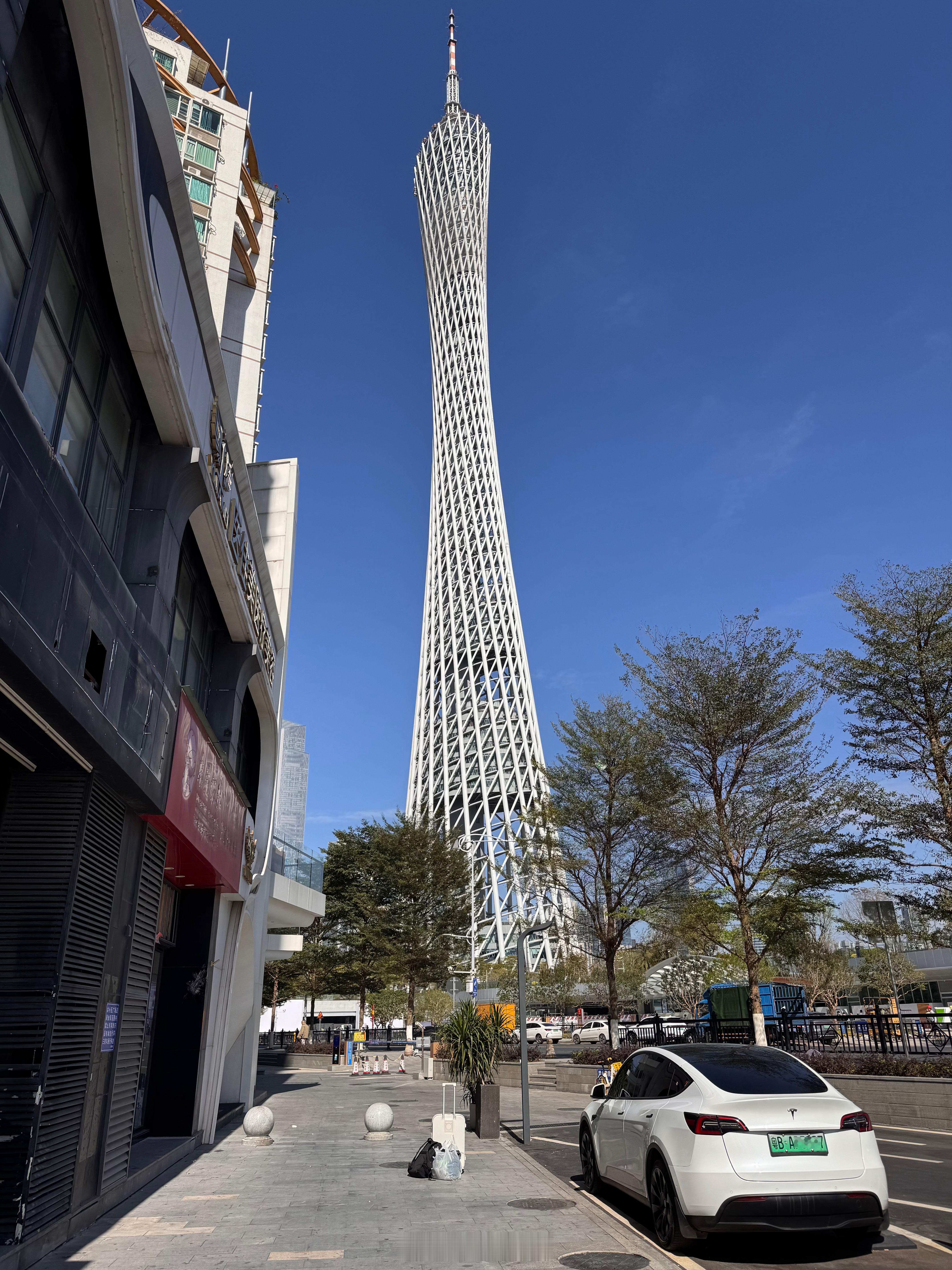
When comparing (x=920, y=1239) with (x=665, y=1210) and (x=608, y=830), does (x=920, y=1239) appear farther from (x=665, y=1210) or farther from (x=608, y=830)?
(x=608, y=830)

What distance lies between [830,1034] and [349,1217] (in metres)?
17.2

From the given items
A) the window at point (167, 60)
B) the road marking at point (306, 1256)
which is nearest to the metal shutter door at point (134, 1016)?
the road marking at point (306, 1256)

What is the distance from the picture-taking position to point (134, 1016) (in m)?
9.19

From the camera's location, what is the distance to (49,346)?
7000 mm

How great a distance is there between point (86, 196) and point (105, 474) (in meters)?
2.44

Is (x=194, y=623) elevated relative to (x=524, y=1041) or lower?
elevated

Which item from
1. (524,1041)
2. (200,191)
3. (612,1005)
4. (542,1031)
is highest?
(200,191)

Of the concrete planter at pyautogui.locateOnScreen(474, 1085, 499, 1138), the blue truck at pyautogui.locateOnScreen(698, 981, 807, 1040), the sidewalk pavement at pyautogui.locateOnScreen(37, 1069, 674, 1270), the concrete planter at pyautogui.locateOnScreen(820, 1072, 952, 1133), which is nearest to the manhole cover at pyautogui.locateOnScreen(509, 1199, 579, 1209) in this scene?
the sidewalk pavement at pyautogui.locateOnScreen(37, 1069, 674, 1270)

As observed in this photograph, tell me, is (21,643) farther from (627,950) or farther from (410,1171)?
(627,950)

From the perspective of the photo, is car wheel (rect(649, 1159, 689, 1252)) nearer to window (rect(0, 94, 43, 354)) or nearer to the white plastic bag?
the white plastic bag

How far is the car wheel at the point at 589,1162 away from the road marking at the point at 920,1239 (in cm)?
267

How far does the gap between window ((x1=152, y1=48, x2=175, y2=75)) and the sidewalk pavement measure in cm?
2189

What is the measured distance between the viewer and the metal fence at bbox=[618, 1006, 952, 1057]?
57.1 feet

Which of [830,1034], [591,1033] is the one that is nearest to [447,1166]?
[830,1034]
